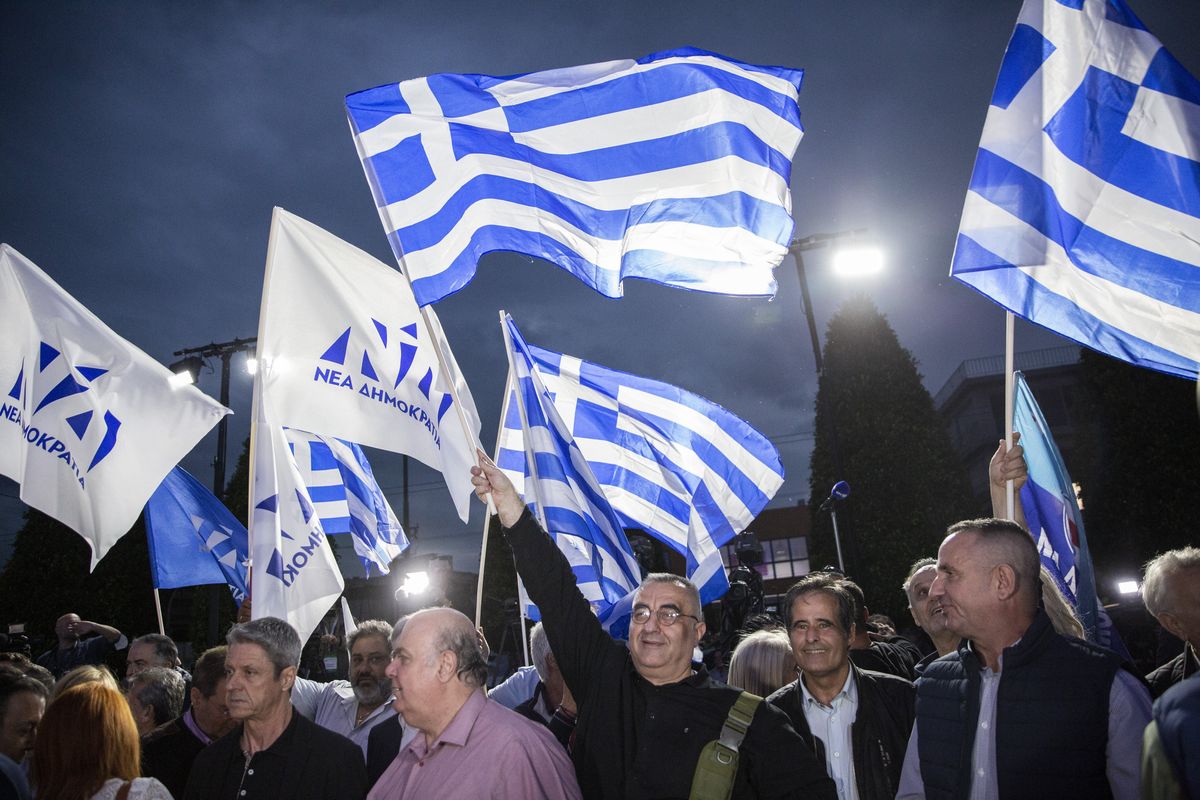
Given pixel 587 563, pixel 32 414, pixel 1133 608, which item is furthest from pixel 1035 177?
pixel 32 414

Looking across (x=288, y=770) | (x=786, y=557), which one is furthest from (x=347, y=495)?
(x=786, y=557)

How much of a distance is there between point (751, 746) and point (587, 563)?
10.1 feet

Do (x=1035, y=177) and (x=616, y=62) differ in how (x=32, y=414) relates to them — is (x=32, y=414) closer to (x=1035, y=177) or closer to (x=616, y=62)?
(x=616, y=62)

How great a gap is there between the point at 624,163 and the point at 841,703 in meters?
3.29

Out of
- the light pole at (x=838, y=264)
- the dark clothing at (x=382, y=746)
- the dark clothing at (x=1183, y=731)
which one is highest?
the light pole at (x=838, y=264)

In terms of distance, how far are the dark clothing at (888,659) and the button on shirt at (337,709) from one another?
273cm

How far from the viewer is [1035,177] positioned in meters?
4.12

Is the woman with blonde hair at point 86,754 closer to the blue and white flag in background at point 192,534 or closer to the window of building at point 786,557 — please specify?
the blue and white flag in background at point 192,534

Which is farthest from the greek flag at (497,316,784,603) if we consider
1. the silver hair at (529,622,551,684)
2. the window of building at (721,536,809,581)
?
the window of building at (721,536,809,581)

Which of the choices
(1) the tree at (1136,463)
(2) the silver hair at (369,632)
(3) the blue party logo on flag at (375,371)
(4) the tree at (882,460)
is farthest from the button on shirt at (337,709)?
(1) the tree at (1136,463)

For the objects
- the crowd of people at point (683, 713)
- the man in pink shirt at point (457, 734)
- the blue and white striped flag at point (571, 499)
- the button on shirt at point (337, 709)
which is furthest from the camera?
the blue and white striped flag at point (571, 499)

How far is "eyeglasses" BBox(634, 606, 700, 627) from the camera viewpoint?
3.18m

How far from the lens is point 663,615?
3.19 meters

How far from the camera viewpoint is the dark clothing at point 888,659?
476 cm
